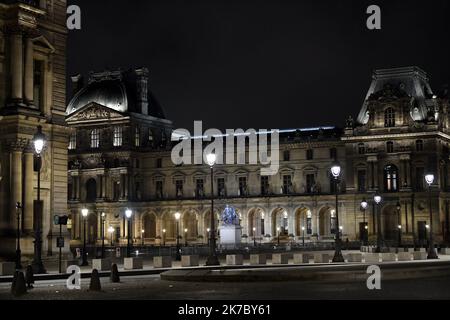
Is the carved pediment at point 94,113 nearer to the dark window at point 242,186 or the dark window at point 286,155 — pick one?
the dark window at point 242,186

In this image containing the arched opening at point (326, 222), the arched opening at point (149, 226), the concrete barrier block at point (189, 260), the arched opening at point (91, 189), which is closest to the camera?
the concrete barrier block at point (189, 260)

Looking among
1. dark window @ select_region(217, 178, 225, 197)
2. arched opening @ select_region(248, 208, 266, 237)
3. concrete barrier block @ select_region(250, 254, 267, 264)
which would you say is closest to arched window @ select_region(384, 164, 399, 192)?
arched opening @ select_region(248, 208, 266, 237)

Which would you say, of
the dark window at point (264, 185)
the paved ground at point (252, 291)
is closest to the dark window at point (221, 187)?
the dark window at point (264, 185)

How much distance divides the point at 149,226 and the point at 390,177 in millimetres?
35048

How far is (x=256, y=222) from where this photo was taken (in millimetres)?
114375

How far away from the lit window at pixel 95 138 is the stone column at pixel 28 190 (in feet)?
239

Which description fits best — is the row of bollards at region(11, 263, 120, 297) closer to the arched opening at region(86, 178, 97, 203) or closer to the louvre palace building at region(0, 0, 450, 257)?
the louvre palace building at region(0, 0, 450, 257)

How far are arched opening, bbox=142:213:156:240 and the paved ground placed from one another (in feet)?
291

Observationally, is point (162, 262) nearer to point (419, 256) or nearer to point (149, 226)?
point (419, 256)

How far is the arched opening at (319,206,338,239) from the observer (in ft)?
359

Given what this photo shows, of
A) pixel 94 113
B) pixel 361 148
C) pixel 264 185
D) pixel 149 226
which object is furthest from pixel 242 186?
pixel 94 113

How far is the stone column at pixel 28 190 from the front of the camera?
48228mm
